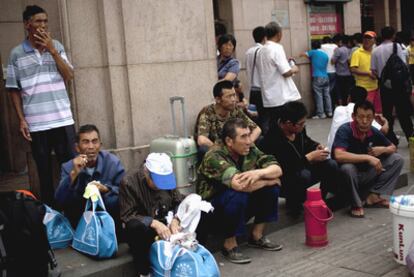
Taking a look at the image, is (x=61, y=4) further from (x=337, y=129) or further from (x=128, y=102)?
(x=337, y=129)

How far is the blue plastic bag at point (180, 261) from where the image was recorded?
398 centimetres

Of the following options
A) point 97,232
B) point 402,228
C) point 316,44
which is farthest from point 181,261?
point 316,44

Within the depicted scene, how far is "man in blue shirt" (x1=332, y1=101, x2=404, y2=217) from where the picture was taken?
5.70 metres

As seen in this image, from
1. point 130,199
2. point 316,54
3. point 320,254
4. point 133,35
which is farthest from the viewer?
point 316,54

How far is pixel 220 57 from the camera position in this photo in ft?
24.4

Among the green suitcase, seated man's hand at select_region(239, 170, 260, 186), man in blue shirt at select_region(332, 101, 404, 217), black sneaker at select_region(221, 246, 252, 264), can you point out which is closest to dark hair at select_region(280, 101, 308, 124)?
man in blue shirt at select_region(332, 101, 404, 217)

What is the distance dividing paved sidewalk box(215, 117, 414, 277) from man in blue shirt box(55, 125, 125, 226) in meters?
1.07

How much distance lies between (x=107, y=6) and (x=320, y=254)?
327 cm

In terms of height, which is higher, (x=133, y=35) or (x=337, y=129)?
(x=133, y=35)

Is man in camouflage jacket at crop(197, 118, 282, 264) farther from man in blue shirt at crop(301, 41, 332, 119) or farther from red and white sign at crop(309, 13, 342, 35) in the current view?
red and white sign at crop(309, 13, 342, 35)

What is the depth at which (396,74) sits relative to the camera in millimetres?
8555

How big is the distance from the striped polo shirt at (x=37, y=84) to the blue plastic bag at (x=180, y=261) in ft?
5.72

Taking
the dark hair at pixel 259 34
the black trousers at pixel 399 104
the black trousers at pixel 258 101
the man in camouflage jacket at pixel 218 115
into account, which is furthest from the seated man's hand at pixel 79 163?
the black trousers at pixel 399 104

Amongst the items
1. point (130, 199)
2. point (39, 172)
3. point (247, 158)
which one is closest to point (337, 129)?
point (247, 158)
